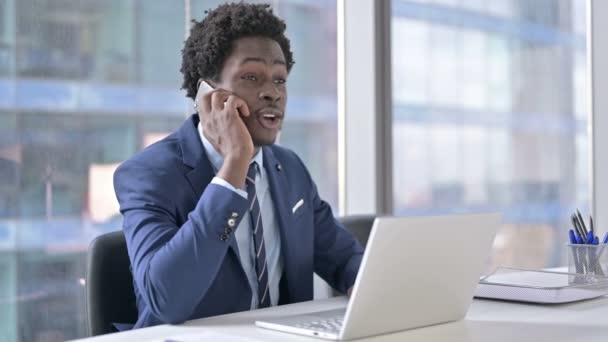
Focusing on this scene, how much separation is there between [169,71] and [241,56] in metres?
0.90

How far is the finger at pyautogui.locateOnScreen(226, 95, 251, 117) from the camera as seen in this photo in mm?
1897

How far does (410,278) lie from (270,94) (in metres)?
0.75

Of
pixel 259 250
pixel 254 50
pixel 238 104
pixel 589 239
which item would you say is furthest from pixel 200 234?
pixel 589 239

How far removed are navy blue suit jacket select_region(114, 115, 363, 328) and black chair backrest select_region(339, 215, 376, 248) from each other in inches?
6.4

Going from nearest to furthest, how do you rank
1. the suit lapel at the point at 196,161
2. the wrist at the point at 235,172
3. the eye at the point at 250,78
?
the wrist at the point at 235,172 → the suit lapel at the point at 196,161 → the eye at the point at 250,78

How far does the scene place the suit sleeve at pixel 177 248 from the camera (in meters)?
1.58

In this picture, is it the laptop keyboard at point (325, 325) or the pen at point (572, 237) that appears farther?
the pen at point (572, 237)

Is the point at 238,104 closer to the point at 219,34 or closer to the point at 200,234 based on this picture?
the point at 219,34

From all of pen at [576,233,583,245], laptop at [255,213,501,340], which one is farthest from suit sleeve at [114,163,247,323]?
pen at [576,233,583,245]

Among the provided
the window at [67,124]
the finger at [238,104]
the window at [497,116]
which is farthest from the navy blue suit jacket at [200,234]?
Result: the window at [497,116]

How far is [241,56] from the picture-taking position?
77.8 inches

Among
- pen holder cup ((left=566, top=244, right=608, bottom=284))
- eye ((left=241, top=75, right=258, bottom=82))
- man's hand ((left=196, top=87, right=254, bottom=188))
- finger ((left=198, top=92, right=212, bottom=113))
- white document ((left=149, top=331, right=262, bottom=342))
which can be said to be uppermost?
eye ((left=241, top=75, right=258, bottom=82))

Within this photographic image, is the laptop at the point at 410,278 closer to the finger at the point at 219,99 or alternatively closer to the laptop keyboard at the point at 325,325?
the laptop keyboard at the point at 325,325

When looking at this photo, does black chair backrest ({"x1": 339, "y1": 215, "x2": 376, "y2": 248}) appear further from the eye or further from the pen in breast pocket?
the eye
